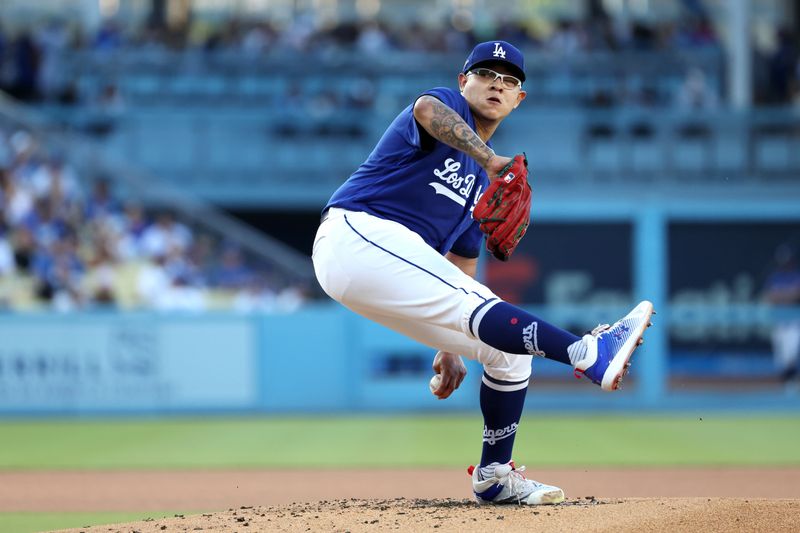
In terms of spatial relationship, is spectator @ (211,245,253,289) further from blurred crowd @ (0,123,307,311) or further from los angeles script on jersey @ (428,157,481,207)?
los angeles script on jersey @ (428,157,481,207)

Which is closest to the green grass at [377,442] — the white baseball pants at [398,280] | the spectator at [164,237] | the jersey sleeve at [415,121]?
the spectator at [164,237]

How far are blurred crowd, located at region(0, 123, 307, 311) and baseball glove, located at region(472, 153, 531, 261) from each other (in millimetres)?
11171

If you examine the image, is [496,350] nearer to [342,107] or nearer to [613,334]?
[613,334]

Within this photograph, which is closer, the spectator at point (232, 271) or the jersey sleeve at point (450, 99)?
the jersey sleeve at point (450, 99)

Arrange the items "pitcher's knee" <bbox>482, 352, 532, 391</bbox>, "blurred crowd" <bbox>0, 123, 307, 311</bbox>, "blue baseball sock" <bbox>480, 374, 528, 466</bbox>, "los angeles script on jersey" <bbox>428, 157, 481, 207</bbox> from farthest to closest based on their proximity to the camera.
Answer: "blurred crowd" <bbox>0, 123, 307, 311</bbox> < "blue baseball sock" <bbox>480, 374, 528, 466</bbox> < "pitcher's knee" <bbox>482, 352, 532, 391</bbox> < "los angeles script on jersey" <bbox>428, 157, 481, 207</bbox>

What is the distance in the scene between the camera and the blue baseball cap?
486 centimetres

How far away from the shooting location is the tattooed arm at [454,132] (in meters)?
4.55

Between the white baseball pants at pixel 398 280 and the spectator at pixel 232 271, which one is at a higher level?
the spectator at pixel 232 271

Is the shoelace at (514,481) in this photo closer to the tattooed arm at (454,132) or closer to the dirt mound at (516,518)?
the dirt mound at (516,518)

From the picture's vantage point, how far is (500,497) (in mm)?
5484

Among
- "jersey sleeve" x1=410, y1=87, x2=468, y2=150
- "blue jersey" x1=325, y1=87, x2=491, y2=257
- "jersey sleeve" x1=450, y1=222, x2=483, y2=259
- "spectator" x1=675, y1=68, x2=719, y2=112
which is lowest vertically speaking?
"jersey sleeve" x1=450, y1=222, x2=483, y2=259

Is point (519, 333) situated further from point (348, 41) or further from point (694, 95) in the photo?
point (348, 41)

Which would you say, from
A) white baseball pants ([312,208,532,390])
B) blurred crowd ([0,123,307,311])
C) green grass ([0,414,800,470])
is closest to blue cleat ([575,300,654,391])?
white baseball pants ([312,208,532,390])

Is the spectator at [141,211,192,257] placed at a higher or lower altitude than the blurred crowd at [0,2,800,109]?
lower
